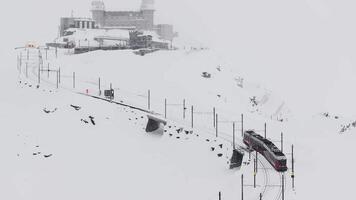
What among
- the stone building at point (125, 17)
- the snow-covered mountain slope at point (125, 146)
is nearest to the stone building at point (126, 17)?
the stone building at point (125, 17)

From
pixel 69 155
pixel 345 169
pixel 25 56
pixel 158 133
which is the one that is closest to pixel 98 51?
pixel 25 56

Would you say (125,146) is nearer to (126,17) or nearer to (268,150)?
(268,150)

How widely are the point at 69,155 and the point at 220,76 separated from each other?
72.4m

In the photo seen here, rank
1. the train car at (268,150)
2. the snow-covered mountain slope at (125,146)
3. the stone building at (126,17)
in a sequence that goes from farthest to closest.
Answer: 1. the stone building at (126,17)
2. the snow-covered mountain slope at (125,146)
3. the train car at (268,150)

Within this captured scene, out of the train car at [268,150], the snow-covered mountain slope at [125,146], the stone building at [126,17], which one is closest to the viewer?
the train car at [268,150]

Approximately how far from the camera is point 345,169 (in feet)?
154

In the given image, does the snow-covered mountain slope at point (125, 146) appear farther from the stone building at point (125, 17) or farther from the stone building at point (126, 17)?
the stone building at point (125, 17)

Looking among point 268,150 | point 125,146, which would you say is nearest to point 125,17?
point 125,146

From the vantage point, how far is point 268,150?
5516cm

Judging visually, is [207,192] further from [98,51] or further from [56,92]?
[98,51]

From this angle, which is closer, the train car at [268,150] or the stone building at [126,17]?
the train car at [268,150]

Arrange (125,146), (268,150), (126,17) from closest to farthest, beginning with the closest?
(268,150) < (125,146) < (126,17)

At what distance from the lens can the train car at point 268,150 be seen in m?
50.7

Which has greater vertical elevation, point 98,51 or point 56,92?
point 98,51
